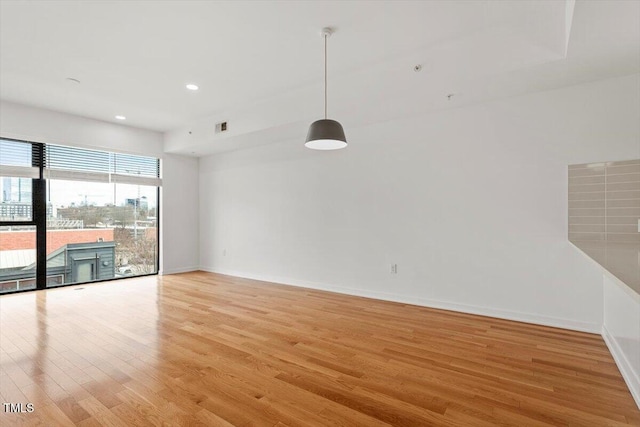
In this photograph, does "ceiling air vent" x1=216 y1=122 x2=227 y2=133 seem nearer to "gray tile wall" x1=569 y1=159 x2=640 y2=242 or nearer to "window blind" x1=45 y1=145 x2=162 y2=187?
"window blind" x1=45 y1=145 x2=162 y2=187

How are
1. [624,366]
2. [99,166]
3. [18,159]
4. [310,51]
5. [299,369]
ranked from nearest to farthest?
[624,366], [299,369], [310,51], [18,159], [99,166]

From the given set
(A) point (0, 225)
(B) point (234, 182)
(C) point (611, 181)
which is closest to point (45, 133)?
(A) point (0, 225)

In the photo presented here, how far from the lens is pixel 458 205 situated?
398 cm

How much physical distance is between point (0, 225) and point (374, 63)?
602cm

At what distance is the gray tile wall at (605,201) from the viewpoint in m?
3.00

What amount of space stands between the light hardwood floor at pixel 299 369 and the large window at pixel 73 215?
54.2 inches

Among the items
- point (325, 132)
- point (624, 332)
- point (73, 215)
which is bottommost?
point (624, 332)

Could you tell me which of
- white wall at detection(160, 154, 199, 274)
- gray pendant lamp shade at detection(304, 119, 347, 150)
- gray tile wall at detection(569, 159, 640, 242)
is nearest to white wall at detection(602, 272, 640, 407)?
gray tile wall at detection(569, 159, 640, 242)

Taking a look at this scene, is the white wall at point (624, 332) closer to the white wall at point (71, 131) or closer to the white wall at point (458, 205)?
the white wall at point (458, 205)

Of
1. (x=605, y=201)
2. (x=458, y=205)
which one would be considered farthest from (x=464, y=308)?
(x=605, y=201)

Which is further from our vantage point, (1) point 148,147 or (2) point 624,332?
(1) point 148,147

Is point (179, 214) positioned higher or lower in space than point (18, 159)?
lower

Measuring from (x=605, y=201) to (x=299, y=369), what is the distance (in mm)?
3344

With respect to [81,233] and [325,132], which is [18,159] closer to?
[81,233]
